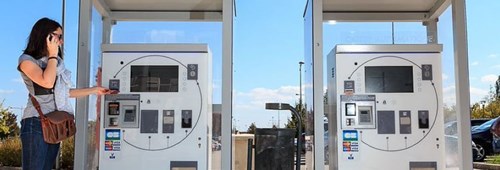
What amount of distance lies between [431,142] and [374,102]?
0.60 meters

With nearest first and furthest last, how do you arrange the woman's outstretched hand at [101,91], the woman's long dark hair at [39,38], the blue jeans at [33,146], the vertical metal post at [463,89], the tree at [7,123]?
the blue jeans at [33,146] → the woman's long dark hair at [39,38] → the woman's outstretched hand at [101,91] → the vertical metal post at [463,89] → the tree at [7,123]

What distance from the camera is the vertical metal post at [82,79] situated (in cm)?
404

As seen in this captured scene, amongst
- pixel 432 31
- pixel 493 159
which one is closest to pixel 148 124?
pixel 432 31

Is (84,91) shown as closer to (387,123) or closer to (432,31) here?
(387,123)

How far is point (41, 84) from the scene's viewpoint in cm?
310

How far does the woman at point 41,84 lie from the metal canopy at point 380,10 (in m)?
2.68

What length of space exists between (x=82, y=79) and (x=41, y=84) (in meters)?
1.00

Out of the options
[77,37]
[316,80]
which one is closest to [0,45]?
A: [77,37]

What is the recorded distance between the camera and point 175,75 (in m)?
4.22

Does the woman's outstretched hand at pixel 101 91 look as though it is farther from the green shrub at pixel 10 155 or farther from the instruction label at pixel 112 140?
the green shrub at pixel 10 155

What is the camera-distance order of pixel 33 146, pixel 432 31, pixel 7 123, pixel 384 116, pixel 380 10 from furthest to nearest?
pixel 7 123 → pixel 380 10 → pixel 432 31 → pixel 384 116 → pixel 33 146

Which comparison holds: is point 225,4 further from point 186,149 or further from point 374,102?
point 374,102

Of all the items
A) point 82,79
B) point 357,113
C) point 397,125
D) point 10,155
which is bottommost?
point 10,155

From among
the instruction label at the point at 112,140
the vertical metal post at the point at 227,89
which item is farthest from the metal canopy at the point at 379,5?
the instruction label at the point at 112,140
